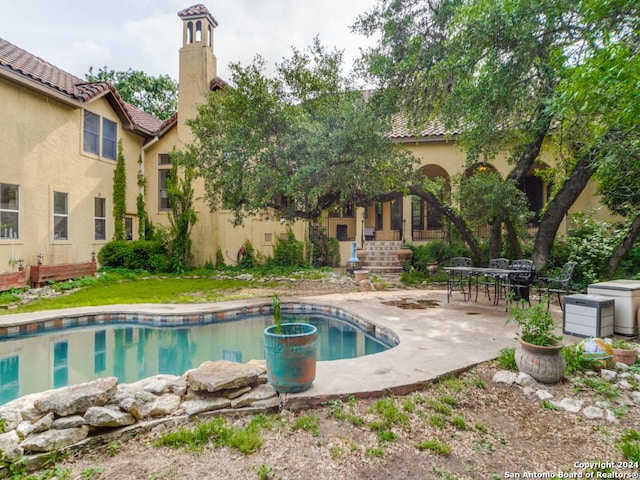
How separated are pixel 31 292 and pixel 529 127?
14.6 metres

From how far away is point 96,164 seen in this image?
13.5 m

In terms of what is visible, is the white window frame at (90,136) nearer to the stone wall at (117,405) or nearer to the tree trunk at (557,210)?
the stone wall at (117,405)

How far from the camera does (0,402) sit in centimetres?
462

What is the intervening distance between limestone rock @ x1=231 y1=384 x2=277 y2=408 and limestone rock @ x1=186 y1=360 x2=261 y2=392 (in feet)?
0.36

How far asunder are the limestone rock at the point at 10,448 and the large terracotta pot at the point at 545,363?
470cm

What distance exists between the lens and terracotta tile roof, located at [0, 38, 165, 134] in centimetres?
1036

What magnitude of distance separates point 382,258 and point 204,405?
11.1m

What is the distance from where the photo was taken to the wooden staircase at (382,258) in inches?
523

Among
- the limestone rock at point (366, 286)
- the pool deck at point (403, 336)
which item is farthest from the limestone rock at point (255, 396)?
the limestone rock at point (366, 286)

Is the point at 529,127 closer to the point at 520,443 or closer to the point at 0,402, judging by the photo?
the point at 520,443

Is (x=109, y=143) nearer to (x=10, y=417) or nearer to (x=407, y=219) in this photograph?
(x=407, y=219)

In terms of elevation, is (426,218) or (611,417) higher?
(426,218)

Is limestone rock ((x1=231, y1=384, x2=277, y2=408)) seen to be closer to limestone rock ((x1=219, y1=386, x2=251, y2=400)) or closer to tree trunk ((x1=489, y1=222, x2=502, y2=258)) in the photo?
limestone rock ((x1=219, y1=386, x2=251, y2=400))

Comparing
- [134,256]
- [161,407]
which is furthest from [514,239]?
[134,256]
